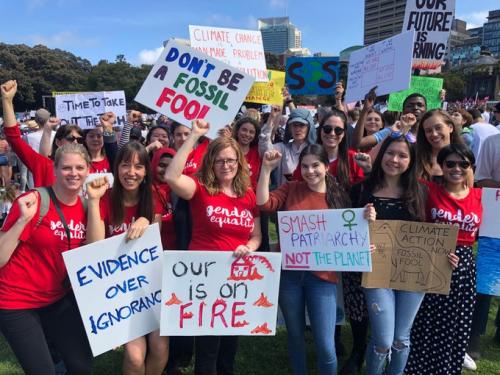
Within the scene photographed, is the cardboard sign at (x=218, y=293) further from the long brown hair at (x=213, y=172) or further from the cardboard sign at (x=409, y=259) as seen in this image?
the cardboard sign at (x=409, y=259)

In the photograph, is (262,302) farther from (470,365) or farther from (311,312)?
(470,365)

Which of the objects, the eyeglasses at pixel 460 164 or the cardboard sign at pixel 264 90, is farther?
the cardboard sign at pixel 264 90

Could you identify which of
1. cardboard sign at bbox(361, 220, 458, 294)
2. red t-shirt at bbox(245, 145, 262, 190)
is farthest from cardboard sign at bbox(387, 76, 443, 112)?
cardboard sign at bbox(361, 220, 458, 294)

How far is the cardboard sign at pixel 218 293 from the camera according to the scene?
3043mm

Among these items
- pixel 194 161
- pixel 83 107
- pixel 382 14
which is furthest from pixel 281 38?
pixel 194 161

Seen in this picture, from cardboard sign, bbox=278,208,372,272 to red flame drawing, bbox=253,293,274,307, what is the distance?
0.29 m

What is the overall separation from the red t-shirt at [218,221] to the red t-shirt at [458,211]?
58.3 inches

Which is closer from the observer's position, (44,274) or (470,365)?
(44,274)

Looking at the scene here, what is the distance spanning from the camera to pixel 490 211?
11.3 feet

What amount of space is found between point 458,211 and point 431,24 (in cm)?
470

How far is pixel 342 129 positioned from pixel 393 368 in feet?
6.79

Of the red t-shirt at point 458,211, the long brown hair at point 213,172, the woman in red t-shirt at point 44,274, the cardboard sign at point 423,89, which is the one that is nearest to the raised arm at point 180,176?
the long brown hair at point 213,172

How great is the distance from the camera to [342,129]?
3748mm

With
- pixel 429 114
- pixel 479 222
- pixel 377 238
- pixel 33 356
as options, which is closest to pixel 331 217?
pixel 377 238
